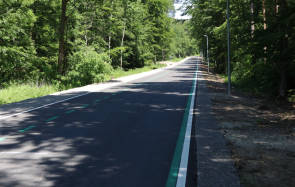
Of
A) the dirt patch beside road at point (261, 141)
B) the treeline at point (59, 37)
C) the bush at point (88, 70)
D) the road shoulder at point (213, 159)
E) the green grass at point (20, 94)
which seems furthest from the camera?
the bush at point (88, 70)

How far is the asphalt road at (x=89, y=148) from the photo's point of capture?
4.89 metres

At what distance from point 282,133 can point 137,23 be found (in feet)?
152

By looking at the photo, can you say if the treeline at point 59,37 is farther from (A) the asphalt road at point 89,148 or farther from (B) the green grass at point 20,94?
(A) the asphalt road at point 89,148

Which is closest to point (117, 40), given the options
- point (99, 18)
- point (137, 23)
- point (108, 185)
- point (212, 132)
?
point (137, 23)

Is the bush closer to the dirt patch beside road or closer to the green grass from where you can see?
the green grass

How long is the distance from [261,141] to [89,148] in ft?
A: 12.8

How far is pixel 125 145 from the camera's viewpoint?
686cm

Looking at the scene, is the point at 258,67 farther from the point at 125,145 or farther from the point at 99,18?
the point at 99,18

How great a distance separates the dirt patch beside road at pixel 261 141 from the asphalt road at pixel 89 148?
1.36 metres

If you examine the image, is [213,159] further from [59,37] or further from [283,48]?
[59,37]

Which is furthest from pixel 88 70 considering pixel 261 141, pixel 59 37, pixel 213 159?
pixel 213 159

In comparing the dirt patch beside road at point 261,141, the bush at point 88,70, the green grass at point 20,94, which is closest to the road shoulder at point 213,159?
the dirt patch beside road at point 261,141

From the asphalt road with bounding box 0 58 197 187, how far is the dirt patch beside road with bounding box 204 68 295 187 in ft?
4.45

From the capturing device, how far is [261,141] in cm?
710
